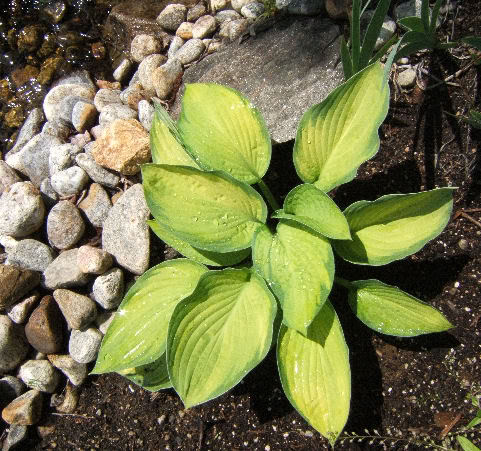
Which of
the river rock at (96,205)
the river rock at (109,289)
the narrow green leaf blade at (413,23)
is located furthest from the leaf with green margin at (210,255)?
the narrow green leaf blade at (413,23)

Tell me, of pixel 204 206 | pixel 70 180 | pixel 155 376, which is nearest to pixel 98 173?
pixel 70 180

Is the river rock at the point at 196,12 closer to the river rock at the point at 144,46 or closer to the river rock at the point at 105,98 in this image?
the river rock at the point at 144,46

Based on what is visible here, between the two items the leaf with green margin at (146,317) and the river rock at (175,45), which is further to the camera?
the river rock at (175,45)

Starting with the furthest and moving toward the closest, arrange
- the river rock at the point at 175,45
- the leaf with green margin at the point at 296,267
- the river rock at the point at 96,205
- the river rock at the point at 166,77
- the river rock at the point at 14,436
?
the river rock at the point at 175,45 → the river rock at the point at 166,77 → the river rock at the point at 96,205 → the river rock at the point at 14,436 → the leaf with green margin at the point at 296,267

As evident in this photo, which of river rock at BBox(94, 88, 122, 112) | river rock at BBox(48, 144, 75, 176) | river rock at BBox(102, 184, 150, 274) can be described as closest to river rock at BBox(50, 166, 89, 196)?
river rock at BBox(48, 144, 75, 176)

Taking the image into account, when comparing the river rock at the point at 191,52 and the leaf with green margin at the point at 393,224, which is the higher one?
the river rock at the point at 191,52

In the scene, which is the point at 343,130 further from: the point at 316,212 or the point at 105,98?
the point at 105,98

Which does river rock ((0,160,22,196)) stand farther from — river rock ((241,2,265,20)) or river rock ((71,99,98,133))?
river rock ((241,2,265,20))
